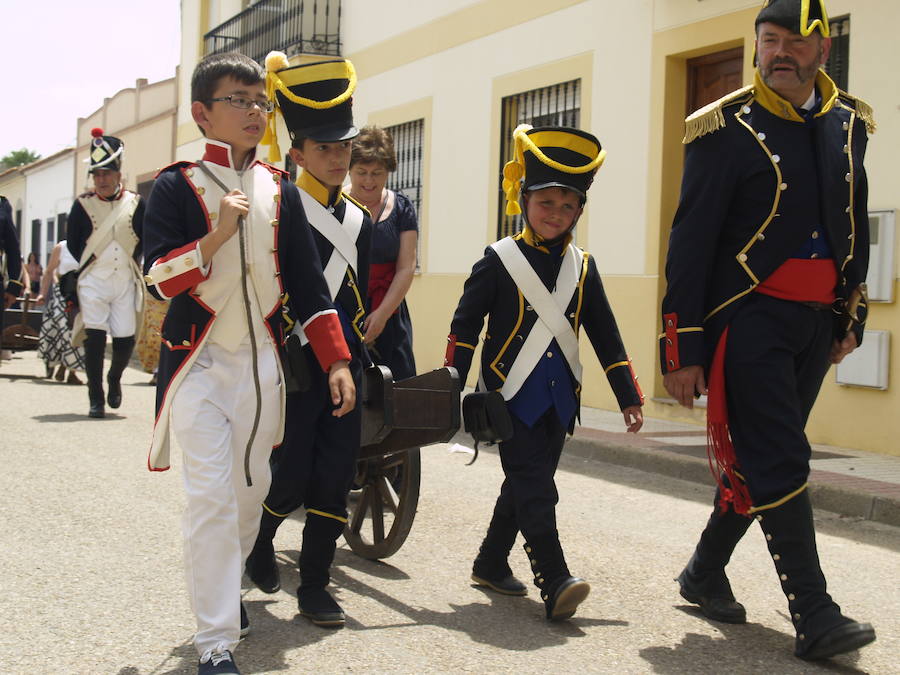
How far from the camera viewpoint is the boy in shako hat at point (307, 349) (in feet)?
14.4

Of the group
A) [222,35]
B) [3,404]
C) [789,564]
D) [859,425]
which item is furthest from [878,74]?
[222,35]

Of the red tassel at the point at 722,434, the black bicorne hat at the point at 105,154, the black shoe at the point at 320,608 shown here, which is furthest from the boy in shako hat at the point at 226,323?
the black bicorne hat at the point at 105,154

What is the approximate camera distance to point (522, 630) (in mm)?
4297

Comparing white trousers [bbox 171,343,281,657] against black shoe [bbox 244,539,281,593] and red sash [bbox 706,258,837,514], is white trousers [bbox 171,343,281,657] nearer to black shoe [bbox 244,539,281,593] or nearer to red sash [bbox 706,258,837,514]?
black shoe [bbox 244,539,281,593]

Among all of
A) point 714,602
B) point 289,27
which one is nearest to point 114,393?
point 714,602

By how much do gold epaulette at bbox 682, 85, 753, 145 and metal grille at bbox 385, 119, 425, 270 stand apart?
36.6 feet

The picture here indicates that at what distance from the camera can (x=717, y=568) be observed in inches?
176

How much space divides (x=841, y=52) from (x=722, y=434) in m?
6.07

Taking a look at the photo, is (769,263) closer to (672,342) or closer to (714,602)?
(672,342)

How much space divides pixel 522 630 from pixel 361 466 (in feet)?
4.62

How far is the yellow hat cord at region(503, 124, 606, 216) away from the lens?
4.49 meters

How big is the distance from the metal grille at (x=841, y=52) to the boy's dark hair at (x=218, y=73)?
21.5ft

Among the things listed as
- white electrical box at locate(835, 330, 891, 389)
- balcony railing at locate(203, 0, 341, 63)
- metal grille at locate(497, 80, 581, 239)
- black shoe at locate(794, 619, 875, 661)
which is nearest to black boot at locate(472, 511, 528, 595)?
black shoe at locate(794, 619, 875, 661)

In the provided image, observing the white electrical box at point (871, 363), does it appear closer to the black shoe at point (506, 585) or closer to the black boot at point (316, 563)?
the black shoe at point (506, 585)
